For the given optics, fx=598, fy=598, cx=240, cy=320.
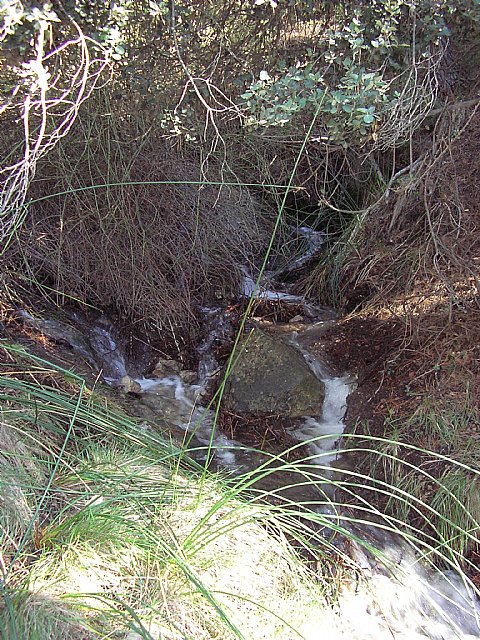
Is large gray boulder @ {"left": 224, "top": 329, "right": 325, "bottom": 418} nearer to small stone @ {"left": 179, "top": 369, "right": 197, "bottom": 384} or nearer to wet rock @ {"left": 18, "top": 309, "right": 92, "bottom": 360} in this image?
small stone @ {"left": 179, "top": 369, "right": 197, "bottom": 384}

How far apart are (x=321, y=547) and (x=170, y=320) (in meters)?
2.37

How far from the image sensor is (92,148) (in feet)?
12.7

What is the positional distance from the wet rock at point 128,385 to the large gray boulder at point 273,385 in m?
0.66

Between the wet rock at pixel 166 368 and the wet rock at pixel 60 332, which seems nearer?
the wet rock at pixel 60 332

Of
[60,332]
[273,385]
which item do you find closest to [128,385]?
[60,332]

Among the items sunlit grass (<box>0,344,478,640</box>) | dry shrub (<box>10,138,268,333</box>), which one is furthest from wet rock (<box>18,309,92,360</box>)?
sunlit grass (<box>0,344,478,640</box>)

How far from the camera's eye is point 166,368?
471cm

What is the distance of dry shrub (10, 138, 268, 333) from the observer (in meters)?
3.97

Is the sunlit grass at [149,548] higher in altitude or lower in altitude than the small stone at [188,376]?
higher

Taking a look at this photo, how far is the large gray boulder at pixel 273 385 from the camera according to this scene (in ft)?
14.0

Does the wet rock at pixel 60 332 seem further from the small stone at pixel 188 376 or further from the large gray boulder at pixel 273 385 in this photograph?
the large gray boulder at pixel 273 385

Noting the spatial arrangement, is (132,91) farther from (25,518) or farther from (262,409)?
(25,518)

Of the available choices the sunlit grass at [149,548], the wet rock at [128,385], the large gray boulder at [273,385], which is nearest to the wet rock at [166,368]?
the wet rock at [128,385]

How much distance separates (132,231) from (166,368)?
1.12 meters
